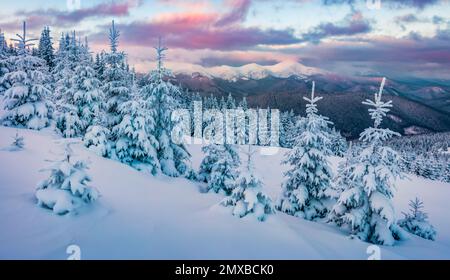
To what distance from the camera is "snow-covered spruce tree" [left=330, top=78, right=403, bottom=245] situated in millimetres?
11250

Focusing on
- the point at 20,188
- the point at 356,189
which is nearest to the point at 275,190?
the point at 356,189

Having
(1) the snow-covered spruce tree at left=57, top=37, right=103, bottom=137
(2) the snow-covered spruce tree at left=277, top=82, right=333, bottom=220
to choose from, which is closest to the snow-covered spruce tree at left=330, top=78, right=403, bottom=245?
(2) the snow-covered spruce tree at left=277, top=82, right=333, bottom=220

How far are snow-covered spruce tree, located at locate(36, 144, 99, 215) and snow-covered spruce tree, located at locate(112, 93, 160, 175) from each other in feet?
34.9

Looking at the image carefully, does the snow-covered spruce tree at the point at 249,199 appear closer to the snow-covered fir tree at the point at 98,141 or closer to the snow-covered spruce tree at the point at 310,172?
the snow-covered spruce tree at the point at 310,172

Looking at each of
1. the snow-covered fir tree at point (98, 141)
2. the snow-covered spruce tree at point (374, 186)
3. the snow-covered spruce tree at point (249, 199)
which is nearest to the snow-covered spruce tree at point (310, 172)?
the snow-covered spruce tree at point (374, 186)

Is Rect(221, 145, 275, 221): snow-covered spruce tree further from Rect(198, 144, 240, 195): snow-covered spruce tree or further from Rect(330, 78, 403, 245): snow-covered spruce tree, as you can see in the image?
Rect(198, 144, 240, 195): snow-covered spruce tree

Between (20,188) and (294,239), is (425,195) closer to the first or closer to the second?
(294,239)

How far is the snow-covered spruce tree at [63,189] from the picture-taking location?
7.80 meters

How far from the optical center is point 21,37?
1938 cm

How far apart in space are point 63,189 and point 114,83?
1471 cm

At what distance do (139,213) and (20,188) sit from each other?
3.69 m

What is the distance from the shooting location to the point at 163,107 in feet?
68.9

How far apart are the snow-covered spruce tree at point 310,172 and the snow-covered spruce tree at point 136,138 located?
8.94 metres
